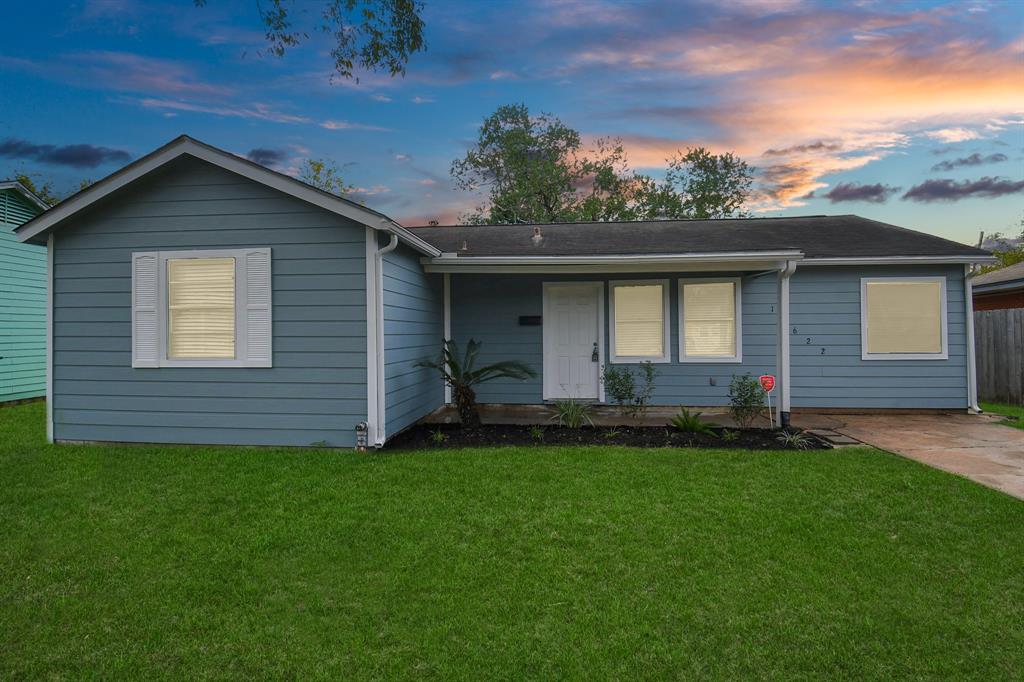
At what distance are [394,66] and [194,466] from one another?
4542mm

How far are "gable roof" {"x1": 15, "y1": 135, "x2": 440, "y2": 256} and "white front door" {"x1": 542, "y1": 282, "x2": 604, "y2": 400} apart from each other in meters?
3.30

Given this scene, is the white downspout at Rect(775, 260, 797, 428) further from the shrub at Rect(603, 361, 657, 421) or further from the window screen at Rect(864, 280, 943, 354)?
the window screen at Rect(864, 280, 943, 354)

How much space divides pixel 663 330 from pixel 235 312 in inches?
239

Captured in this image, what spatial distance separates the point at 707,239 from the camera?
29.6 ft

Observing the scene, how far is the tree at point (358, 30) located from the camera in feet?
17.7

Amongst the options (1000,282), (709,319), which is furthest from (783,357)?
(1000,282)

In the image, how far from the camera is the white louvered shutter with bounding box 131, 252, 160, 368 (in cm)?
621

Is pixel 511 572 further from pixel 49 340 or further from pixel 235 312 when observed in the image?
pixel 49 340

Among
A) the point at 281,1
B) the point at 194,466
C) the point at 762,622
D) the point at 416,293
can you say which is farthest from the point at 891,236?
the point at 194,466

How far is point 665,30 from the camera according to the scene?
381 inches

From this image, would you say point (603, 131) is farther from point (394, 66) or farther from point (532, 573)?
point (532, 573)

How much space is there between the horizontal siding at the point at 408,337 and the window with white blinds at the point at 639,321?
2848mm

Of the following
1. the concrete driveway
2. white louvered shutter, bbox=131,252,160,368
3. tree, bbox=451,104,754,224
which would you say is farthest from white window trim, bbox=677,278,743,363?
tree, bbox=451,104,754,224

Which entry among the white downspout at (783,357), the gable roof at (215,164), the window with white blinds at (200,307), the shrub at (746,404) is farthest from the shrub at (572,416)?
the window with white blinds at (200,307)
